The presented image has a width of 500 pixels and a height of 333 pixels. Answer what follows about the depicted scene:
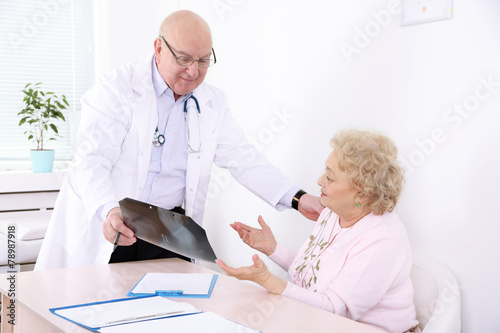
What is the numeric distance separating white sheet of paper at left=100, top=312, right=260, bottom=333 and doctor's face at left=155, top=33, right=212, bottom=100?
108 centimetres

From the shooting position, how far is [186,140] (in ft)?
7.68

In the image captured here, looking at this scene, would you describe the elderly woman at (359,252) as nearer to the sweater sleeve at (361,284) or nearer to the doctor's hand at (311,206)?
the sweater sleeve at (361,284)

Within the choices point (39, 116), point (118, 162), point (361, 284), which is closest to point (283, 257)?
point (361, 284)

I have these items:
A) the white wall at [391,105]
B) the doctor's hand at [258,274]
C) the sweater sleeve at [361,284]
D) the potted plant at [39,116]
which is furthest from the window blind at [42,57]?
the sweater sleeve at [361,284]

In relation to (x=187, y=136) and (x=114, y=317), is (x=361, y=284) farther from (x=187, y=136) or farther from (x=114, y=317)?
(x=187, y=136)

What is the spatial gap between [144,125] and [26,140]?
2.23 metres

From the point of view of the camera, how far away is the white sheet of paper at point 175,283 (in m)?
1.65

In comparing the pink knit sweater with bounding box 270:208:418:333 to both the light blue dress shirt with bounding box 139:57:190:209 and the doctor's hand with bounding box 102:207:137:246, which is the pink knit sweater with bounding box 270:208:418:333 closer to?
the doctor's hand with bounding box 102:207:137:246

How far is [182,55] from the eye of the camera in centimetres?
215

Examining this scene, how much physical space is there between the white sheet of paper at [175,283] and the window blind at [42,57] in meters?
2.61

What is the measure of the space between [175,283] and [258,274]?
292 mm

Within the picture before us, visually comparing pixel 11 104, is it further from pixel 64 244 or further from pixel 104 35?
pixel 64 244

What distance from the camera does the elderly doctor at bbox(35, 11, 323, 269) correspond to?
2.15 meters

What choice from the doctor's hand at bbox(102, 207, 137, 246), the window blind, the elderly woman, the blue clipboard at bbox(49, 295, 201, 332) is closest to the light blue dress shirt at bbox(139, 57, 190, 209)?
the doctor's hand at bbox(102, 207, 137, 246)
